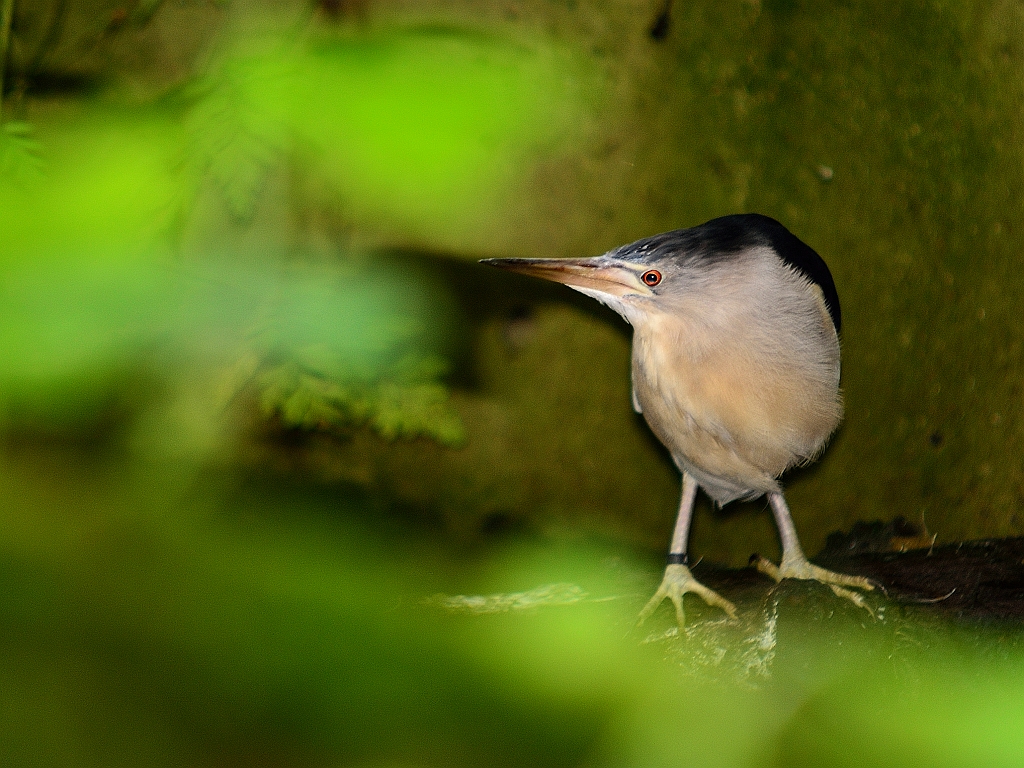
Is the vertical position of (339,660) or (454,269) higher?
(454,269)

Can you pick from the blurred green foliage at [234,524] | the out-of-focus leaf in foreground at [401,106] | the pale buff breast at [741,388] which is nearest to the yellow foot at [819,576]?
the pale buff breast at [741,388]

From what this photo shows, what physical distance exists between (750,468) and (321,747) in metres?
1.55

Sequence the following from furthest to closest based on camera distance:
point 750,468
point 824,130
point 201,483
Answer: point 824,130 → point 750,468 → point 201,483

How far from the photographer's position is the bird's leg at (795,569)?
6.64 ft

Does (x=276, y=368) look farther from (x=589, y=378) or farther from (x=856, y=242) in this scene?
(x=856, y=242)

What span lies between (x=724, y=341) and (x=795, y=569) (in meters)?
0.63

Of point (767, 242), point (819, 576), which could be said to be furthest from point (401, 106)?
point (819, 576)

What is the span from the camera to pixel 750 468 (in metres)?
1.95

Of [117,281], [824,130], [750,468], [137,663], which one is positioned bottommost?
[750,468]

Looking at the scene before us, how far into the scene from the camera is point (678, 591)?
2020 mm

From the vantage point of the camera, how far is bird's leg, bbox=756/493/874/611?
79.7 inches

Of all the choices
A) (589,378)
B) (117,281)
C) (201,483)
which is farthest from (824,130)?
(117,281)

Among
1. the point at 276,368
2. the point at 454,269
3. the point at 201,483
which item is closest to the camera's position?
the point at 201,483

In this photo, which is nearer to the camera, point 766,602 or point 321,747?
point 321,747
